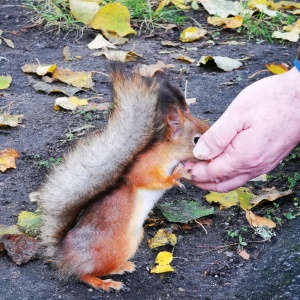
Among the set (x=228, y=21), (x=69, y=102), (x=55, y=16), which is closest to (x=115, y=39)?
(x=55, y=16)

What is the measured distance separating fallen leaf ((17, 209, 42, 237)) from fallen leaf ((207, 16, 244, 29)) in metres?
1.85

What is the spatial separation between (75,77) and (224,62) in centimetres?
67

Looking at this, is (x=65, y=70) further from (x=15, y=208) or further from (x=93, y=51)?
(x=15, y=208)

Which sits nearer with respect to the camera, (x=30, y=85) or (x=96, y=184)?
(x=96, y=184)

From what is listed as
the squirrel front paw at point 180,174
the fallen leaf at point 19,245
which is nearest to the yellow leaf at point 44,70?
the fallen leaf at point 19,245

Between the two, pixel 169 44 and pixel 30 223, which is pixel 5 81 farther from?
pixel 30 223

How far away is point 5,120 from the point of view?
97.5 inches

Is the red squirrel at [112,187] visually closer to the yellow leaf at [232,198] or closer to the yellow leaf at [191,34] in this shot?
the yellow leaf at [232,198]

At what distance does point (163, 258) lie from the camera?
71.6 inches

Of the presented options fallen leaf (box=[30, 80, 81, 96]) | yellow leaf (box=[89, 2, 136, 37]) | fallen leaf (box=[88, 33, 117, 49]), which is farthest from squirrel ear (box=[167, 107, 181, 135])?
yellow leaf (box=[89, 2, 136, 37])

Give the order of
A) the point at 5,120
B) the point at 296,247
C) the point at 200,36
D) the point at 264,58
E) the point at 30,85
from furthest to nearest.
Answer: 1. the point at 200,36
2. the point at 264,58
3. the point at 30,85
4. the point at 5,120
5. the point at 296,247

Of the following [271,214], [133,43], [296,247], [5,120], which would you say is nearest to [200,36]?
[133,43]

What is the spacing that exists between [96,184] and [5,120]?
2.97 feet

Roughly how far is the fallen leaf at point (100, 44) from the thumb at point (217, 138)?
1581mm
